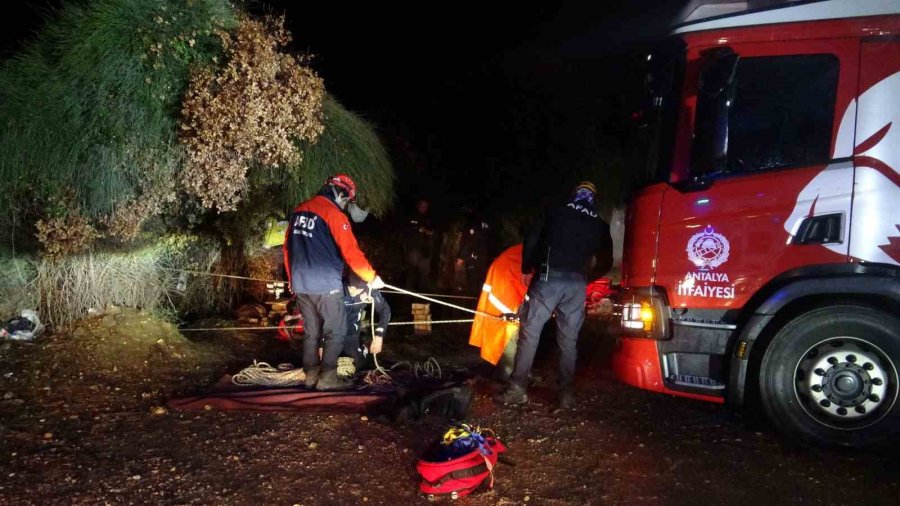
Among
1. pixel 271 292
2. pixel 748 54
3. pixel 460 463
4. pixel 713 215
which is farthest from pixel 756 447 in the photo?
pixel 271 292

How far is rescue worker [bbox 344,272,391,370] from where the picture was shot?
604 cm

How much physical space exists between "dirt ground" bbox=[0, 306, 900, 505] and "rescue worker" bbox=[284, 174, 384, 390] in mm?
745

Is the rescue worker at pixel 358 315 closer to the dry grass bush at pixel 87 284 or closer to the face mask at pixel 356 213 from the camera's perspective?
the face mask at pixel 356 213

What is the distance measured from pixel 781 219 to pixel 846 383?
3.85ft

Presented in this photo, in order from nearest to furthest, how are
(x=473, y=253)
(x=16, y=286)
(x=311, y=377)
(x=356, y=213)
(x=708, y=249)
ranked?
1. (x=708, y=249)
2. (x=311, y=377)
3. (x=16, y=286)
4. (x=356, y=213)
5. (x=473, y=253)

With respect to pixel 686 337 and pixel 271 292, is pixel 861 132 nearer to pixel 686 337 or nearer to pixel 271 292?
pixel 686 337

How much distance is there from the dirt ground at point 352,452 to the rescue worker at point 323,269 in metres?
0.75

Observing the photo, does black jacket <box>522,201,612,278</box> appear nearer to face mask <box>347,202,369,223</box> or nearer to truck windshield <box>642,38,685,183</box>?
truck windshield <box>642,38,685,183</box>

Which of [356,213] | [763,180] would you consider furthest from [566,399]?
[356,213]

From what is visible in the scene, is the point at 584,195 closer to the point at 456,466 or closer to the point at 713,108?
the point at 713,108

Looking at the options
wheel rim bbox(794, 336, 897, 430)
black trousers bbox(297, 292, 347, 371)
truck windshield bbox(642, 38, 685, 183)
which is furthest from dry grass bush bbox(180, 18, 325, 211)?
wheel rim bbox(794, 336, 897, 430)

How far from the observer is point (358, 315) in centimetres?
631

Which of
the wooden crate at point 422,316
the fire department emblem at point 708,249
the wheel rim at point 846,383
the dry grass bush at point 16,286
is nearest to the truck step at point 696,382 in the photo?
the wheel rim at point 846,383

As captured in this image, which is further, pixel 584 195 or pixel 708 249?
pixel 584 195
